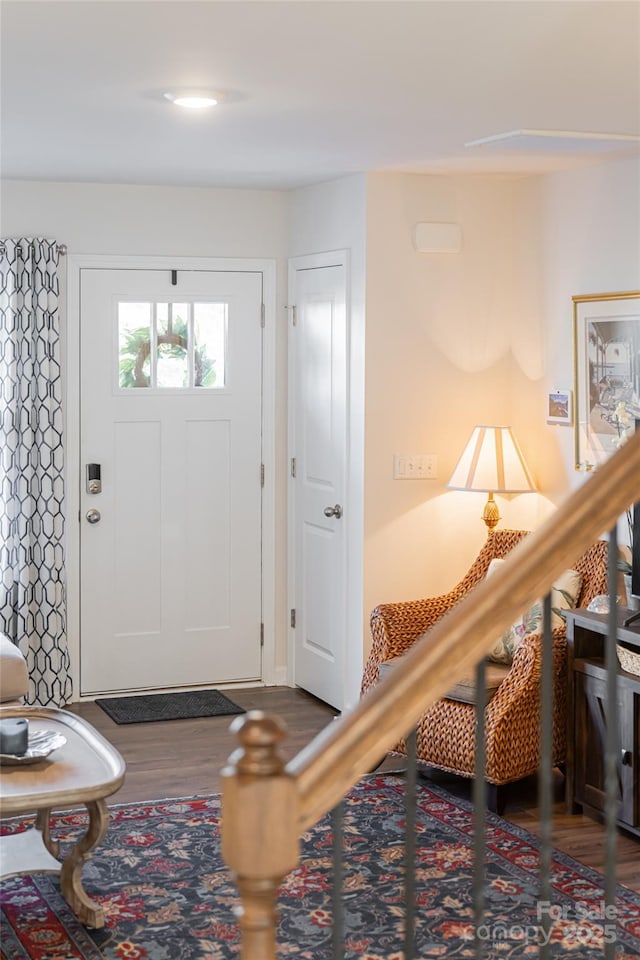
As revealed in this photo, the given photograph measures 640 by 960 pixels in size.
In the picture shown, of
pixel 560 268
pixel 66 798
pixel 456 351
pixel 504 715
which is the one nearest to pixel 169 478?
pixel 456 351

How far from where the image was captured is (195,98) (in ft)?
12.2

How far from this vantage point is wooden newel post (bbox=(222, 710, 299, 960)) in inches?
50.8

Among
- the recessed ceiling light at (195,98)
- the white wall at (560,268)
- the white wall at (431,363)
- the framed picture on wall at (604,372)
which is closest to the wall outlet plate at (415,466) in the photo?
the white wall at (431,363)

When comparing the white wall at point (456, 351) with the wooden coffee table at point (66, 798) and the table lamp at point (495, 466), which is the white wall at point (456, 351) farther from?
the wooden coffee table at point (66, 798)

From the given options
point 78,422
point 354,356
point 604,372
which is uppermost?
point 354,356

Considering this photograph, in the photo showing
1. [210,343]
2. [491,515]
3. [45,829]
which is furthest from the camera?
[210,343]

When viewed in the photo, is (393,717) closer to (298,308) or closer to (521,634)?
(521,634)

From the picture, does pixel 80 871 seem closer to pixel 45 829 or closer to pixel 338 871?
pixel 45 829

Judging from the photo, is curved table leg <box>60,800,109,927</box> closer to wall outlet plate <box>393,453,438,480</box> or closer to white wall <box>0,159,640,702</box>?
white wall <box>0,159,640,702</box>

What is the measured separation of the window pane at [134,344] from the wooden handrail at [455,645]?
4.70 meters

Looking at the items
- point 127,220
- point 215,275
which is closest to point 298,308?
point 215,275

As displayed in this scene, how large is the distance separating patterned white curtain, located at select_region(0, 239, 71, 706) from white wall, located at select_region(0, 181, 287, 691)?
0.53 feet

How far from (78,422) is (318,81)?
2811 millimetres

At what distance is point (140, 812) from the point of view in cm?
439
